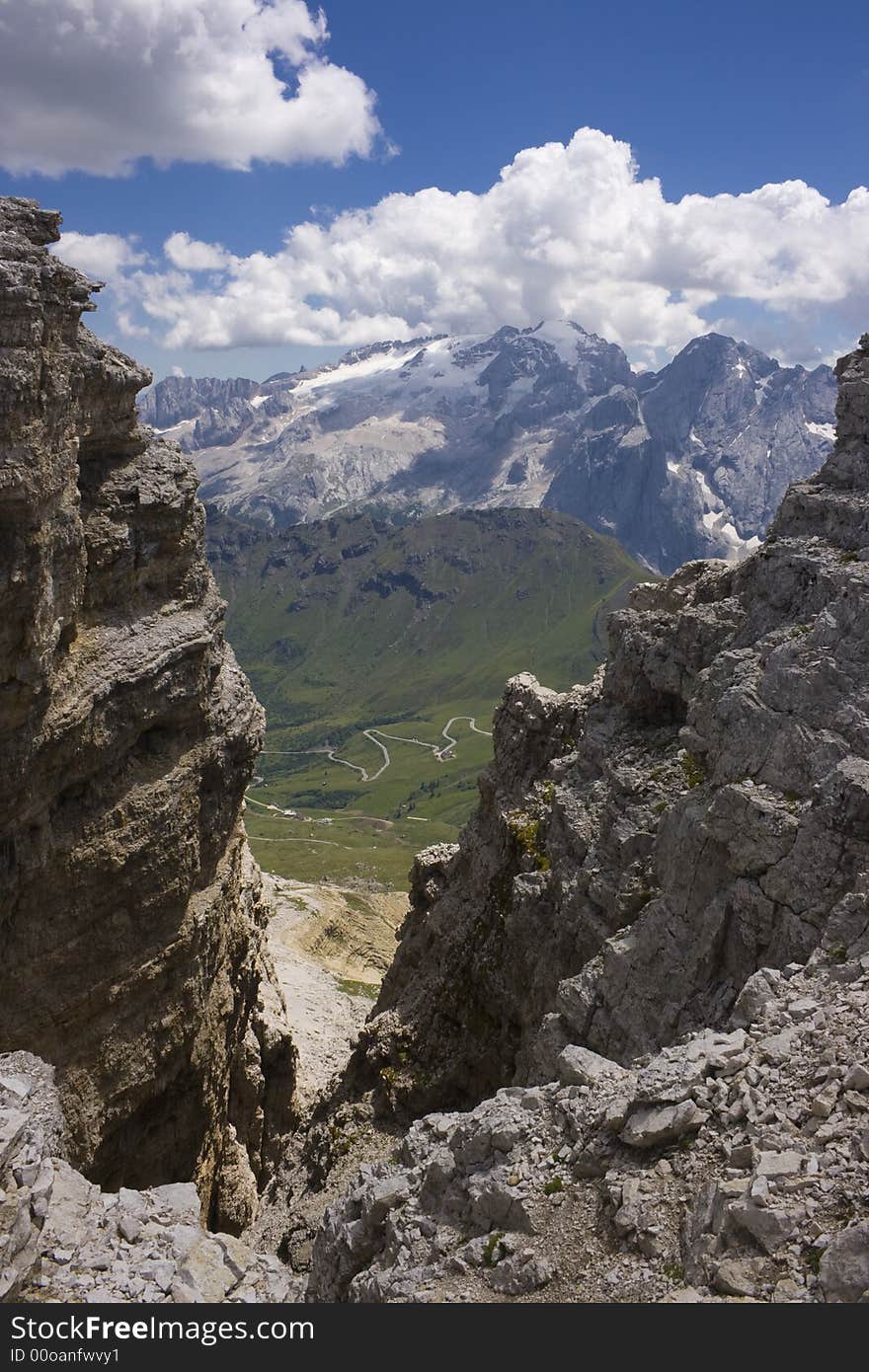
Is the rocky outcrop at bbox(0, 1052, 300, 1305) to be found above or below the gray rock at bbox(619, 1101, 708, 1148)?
below

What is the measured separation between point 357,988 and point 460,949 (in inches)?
2815

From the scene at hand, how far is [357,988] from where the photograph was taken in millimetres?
113188

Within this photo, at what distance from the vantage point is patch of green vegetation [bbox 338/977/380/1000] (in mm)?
Result: 110062

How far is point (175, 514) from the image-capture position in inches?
1939

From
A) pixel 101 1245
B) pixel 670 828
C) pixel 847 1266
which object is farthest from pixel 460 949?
pixel 847 1266

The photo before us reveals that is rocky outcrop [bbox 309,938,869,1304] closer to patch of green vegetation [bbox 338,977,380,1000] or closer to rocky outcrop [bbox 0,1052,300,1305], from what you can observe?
rocky outcrop [bbox 0,1052,300,1305]

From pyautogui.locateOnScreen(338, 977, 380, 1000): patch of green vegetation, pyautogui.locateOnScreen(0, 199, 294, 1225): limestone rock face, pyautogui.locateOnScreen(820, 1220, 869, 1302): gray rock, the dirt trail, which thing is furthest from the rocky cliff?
pyautogui.locateOnScreen(338, 977, 380, 1000): patch of green vegetation

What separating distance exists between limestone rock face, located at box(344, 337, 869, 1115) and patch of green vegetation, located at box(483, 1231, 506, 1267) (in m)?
8.60

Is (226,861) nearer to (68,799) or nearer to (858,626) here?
(68,799)

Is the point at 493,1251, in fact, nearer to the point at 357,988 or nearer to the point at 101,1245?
the point at 101,1245

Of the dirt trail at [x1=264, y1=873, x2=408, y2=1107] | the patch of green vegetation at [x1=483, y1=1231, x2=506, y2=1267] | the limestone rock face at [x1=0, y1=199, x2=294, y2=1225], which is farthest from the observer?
the dirt trail at [x1=264, y1=873, x2=408, y2=1107]

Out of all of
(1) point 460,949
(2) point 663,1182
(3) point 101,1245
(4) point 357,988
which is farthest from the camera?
(4) point 357,988

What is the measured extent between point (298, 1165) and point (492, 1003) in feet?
44.4
